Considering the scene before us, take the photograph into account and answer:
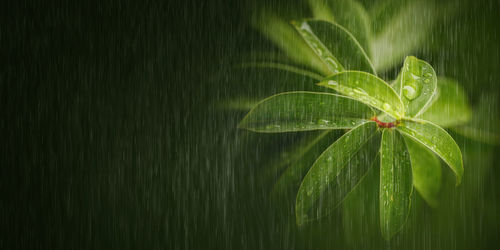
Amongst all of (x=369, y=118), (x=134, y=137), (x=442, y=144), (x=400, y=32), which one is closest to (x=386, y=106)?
(x=369, y=118)

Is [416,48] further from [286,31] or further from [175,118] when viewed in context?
[175,118]

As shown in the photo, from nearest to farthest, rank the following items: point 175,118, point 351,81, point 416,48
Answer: point 351,81 → point 416,48 → point 175,118

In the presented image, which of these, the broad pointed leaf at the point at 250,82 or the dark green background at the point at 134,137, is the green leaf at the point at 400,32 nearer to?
the dark green background at the point at 134,137

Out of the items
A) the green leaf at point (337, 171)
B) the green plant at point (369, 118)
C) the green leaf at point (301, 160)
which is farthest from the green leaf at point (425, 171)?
the green leaf at point (301, 160)

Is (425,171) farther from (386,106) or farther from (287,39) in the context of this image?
(287,39)

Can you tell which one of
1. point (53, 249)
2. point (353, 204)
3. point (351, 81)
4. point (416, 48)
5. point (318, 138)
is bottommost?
point (53, 249)

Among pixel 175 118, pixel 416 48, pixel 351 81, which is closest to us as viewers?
pixel 351 81

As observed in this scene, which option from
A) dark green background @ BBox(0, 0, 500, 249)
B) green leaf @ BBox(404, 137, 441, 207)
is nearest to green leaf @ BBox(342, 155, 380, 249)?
dark green background @ BBox(0, 0, 500, 249)

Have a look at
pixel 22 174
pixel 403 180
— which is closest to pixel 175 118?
pixel 22 174

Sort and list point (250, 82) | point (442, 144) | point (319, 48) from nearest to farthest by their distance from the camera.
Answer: point (442, 144) < point (319, 48) < point (250, 82)
